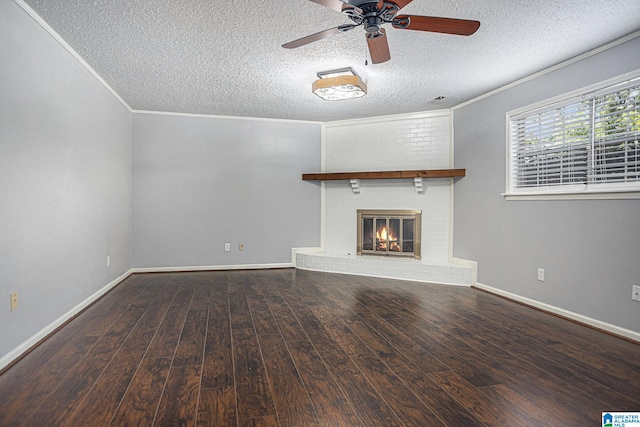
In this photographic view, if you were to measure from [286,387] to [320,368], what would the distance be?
0.97ft

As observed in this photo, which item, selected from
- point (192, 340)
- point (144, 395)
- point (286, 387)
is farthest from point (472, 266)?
point (144, 395)

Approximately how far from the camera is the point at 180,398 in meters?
1.79

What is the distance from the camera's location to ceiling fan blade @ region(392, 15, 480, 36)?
1.98m

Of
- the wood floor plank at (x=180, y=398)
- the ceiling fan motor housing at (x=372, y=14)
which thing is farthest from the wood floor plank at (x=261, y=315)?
the ceiling fan motor housing at (x=372, y=14)

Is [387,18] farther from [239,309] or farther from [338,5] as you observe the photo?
[239,309]

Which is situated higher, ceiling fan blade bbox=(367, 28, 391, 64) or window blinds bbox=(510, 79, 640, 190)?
ceiling fan blade bbox=(367, 28, 391, 64)

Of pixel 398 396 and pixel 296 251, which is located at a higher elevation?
pixel 296 251

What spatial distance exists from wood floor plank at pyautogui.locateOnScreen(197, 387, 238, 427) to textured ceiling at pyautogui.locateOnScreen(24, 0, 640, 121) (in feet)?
7.91

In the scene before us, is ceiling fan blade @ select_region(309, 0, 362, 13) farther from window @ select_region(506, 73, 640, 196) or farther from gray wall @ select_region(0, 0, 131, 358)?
window @ select_region(506, 73, 640, 196)

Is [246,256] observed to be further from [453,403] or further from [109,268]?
[453,403]

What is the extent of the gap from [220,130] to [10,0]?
308cm

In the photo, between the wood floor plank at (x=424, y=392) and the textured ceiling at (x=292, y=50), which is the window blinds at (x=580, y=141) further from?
the wood floor plank at (x=424, y=392)

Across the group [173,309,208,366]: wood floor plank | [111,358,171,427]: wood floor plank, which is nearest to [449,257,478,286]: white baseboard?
[173,309,208,366]: wood floor plank

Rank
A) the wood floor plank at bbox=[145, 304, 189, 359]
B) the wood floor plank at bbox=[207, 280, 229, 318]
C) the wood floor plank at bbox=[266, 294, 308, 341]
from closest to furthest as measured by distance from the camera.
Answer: the wood floor plank at bbox=[145, 304, 189, 359] → the wood floor plank at bbox=[266, 294, 308, 341] → the wood floor plank at bbox=[207, 280, 229, 318]
